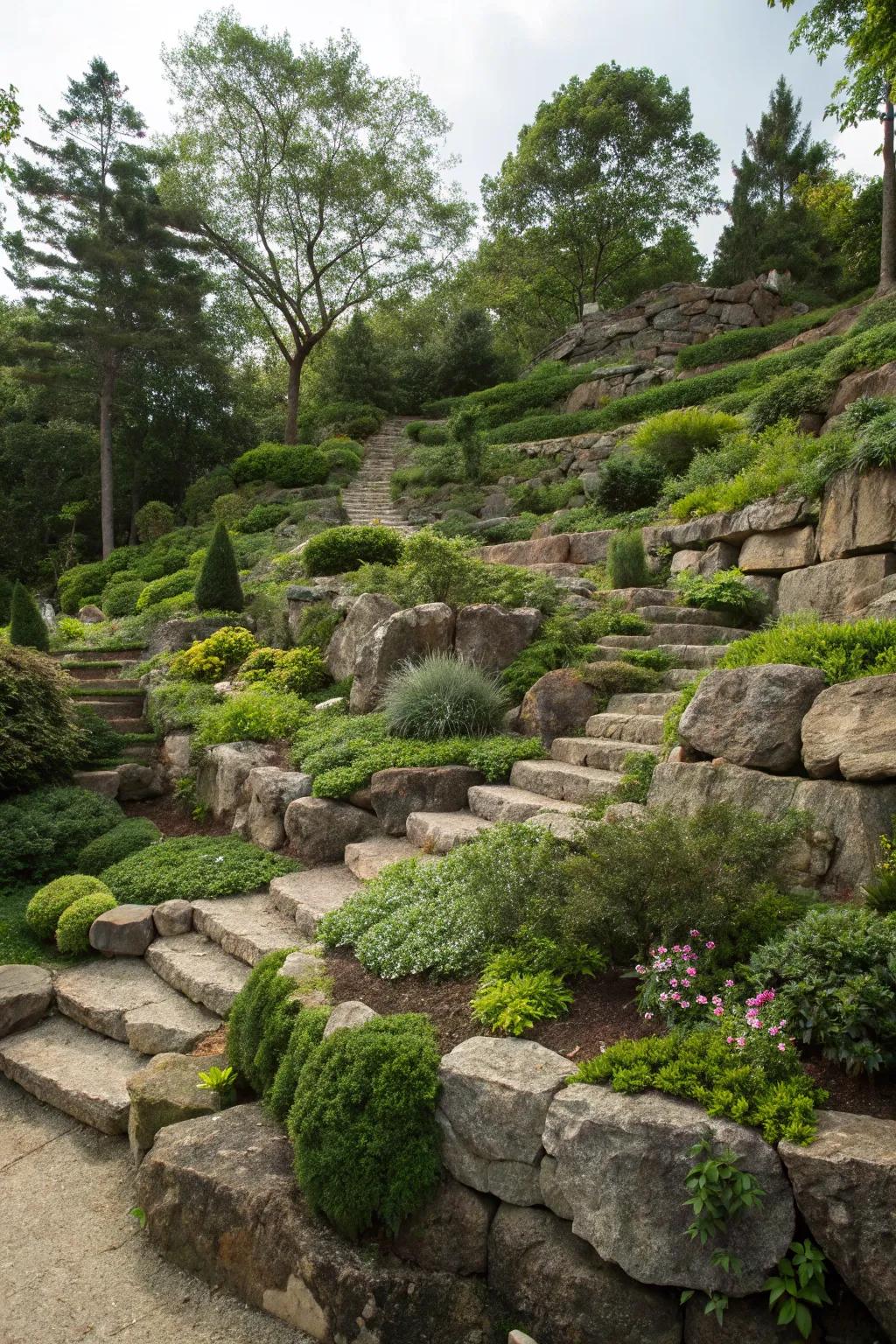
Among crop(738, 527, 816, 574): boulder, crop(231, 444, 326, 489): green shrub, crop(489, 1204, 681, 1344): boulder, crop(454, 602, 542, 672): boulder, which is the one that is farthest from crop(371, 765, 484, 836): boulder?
crop(231, 444, 326, 489): green shrub

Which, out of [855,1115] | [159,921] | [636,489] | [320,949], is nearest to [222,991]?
[320,949]

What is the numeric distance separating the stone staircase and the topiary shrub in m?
10.4

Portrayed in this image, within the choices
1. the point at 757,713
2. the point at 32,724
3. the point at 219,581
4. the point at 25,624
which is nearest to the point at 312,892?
the point at 757,713

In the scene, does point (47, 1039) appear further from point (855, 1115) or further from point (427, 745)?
point (855, 1115)

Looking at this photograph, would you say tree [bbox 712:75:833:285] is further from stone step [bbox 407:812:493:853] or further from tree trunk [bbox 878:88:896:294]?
stone step [bbox 407:812:493:853]

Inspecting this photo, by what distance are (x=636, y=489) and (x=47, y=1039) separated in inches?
465

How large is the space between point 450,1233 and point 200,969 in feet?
10.2

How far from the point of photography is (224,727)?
30.0ft

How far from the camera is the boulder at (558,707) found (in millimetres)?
7418

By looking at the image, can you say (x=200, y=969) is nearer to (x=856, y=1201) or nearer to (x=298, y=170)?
(x=856, y=1201)

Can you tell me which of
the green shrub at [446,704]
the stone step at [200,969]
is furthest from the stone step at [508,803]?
the stone step at [200,969]

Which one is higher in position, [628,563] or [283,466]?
[283,466]

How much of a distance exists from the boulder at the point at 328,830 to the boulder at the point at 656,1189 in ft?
14.3

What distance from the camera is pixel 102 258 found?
22828 millimetres
